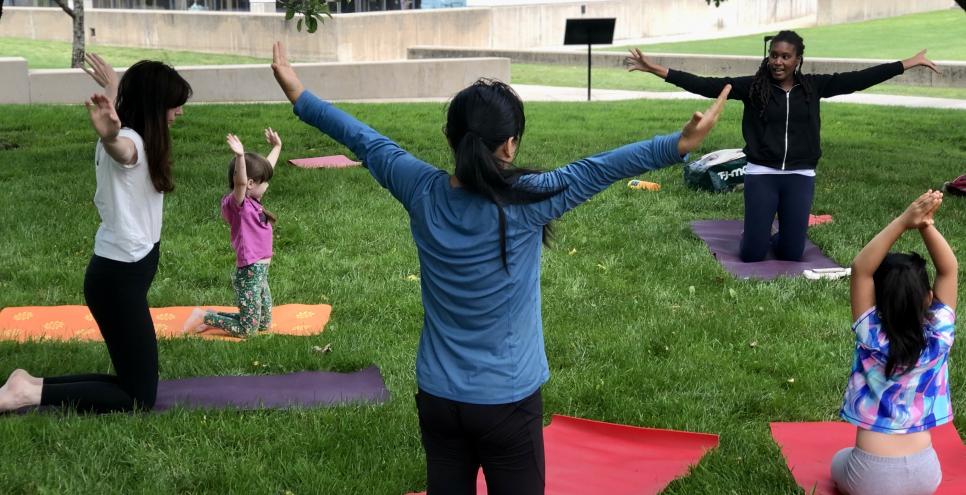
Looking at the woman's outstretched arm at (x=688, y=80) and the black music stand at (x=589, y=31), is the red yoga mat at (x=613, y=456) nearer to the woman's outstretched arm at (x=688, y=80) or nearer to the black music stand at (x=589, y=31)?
the woman's outstretched arm at (x=688, y=80)

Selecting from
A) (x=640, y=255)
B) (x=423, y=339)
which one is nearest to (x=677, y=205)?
(x=640, y=255)

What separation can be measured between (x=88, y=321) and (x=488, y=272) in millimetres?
4757

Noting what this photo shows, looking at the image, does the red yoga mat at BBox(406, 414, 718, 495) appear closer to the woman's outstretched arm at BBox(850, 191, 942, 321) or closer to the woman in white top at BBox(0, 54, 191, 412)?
the woman's outstretched arm at BBox(850, 191, 942, 321)

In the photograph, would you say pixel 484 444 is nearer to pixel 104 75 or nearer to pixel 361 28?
pixel 104 75

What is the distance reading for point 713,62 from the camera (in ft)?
90.0

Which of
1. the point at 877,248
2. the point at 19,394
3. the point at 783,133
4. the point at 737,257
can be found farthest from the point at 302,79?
the point at 877,248

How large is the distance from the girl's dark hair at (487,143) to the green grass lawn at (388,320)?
1938mm

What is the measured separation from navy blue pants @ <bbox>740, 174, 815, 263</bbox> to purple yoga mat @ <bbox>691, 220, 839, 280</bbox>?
0.10m

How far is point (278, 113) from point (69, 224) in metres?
7.34

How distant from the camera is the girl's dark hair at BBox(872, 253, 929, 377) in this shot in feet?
13.2

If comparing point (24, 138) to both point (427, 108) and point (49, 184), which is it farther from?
point (427, 108)

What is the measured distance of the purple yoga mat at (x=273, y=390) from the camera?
548 cm

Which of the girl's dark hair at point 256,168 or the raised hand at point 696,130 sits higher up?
the raised hand at point 696,130

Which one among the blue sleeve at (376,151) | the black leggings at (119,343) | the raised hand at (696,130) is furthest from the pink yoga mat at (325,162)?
the raised hand at (696,130)
